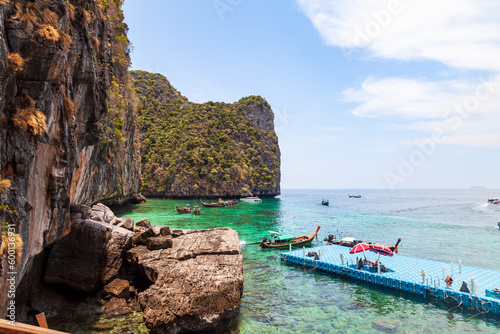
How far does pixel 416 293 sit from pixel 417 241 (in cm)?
1972

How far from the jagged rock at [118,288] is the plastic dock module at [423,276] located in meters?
13.4

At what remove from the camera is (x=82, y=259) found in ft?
42.2

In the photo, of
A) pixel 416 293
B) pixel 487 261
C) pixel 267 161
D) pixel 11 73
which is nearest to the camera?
pixel 11 73

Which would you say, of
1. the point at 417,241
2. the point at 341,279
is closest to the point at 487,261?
the point at 417,241

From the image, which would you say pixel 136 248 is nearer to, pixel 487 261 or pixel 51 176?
pixel 51 176

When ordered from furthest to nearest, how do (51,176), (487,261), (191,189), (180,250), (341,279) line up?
(191,189) < (487,261) < (341,279) < (180,250) < (51,176)

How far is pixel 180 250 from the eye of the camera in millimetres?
13633

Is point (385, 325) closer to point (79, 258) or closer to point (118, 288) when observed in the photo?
point (118, 288)

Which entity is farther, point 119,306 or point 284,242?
point 284,242

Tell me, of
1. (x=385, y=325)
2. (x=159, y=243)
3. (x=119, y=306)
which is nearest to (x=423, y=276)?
(x=385, y=325)

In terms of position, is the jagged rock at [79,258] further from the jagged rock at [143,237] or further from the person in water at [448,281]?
the person in water at [448,281]

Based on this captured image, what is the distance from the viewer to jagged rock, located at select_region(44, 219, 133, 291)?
12.5 m

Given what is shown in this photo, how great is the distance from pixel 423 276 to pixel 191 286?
47.2 ft

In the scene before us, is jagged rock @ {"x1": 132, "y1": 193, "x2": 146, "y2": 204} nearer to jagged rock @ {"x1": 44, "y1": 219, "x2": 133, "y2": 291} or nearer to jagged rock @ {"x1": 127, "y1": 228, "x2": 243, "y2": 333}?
jagged rock @ {"x1": 44, "y1": 219, "x2": 133, "y2": 291}
